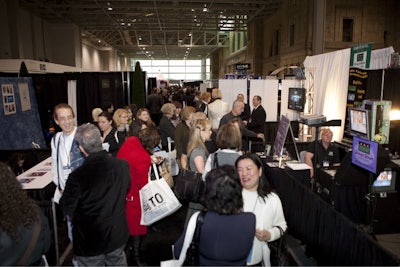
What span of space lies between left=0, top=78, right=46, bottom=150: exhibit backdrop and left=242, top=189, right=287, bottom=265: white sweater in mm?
4411

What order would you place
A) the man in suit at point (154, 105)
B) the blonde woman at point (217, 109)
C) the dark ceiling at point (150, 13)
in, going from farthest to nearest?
the dark ceiling at point (150, 13), the man in suit at point (154, 105), the blonde woman at point (217, 109)

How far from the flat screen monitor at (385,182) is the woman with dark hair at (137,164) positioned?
2807mm

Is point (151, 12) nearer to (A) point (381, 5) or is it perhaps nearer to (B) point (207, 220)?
(A) point (381, 5)

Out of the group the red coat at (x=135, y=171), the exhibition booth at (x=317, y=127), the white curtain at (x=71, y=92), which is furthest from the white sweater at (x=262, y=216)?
the white curtain at (x=71, y=92)

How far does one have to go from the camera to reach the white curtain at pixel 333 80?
775 cm

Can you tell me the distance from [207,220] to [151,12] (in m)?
18.1

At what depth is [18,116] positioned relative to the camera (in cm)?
591

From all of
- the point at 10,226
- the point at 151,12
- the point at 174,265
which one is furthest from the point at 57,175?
the point at 151,12

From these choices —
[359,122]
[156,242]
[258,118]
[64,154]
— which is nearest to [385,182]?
[359,122]

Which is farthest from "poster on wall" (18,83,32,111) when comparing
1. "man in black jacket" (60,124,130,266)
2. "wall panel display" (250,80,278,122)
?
"wall panel display" (250,80,278,122)

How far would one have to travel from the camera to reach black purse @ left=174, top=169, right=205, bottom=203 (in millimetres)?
2795

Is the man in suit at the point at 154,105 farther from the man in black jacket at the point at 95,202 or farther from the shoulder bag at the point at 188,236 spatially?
the shoulder bag at the point at 188,236

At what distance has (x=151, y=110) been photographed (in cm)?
941

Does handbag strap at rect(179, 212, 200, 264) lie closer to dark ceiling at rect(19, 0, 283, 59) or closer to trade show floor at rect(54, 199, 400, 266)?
trade show floor at rect(54, 199, 400, 266)
